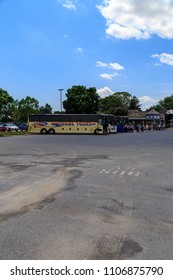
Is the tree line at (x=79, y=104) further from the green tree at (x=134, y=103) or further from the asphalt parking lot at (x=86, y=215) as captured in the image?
the asphalt parking lot at (x=86, y=215)

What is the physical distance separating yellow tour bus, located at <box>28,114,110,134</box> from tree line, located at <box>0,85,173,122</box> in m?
31.7

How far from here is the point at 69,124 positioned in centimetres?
5325

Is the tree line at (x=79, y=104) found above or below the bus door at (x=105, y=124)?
above

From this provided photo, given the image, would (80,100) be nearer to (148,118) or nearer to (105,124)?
(105,124)

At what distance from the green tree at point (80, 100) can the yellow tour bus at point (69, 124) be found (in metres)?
35.6

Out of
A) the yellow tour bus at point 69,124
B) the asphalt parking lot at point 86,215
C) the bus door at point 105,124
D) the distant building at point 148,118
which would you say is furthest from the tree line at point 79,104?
the asphalt parking lot at point 86,215

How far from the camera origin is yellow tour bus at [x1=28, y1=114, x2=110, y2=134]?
51.9 meters

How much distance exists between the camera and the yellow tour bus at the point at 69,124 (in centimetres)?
5194

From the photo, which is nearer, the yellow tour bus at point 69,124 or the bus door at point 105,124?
the yellow tour bus at point 69,124

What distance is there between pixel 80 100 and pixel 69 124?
3631cm

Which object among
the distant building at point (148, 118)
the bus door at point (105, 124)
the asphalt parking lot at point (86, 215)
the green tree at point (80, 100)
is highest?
the green tree at point (80, 100)

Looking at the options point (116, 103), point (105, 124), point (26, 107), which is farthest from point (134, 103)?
point (105, 124)

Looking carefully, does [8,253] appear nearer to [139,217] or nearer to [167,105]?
[139,217]
